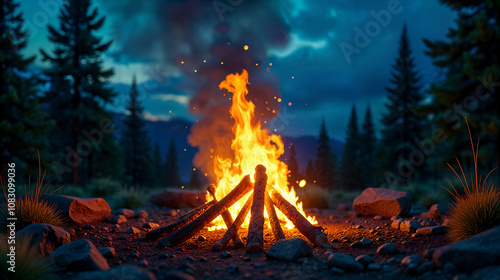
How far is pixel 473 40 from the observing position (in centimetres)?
1255

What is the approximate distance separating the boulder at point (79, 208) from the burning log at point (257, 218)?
381 cm

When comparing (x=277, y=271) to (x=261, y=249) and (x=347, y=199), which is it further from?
(x=347, y=199)

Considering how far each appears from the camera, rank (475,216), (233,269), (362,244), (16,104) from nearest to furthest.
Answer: (233,269) < (475,216) < (362,244) < (16,104)

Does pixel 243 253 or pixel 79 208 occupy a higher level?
pixel 79 208

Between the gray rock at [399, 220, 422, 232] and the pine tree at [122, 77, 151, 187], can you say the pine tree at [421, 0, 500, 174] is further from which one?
the pine tree at [122, 77, 151, 187]

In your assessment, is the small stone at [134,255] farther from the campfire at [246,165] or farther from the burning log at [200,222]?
the campfire at [246,165]

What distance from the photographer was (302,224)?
5.89 m

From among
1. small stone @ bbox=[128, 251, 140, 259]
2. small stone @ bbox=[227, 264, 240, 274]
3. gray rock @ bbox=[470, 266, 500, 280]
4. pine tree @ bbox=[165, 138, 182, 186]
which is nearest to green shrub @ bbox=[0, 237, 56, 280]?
small stone @ bbox=[128, 251, 140, 259]

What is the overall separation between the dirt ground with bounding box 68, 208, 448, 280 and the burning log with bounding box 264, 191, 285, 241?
0.62 feet

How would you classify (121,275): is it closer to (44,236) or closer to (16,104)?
(44,236)

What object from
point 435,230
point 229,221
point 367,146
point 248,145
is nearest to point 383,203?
point 435,230

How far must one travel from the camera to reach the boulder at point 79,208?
6.59 m

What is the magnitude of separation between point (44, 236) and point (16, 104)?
15.5m

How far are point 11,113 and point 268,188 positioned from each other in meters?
18.0
